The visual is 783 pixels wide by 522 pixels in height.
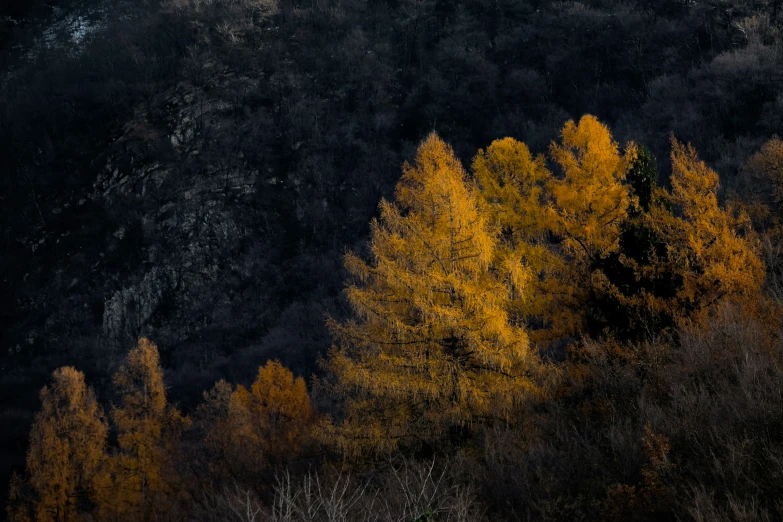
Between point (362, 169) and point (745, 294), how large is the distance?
49.2 metres

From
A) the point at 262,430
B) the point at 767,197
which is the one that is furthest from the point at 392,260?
the point at 767,197

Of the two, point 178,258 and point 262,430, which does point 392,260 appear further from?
point 178,258

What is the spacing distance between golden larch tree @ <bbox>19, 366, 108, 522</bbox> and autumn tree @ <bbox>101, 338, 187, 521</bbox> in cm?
105

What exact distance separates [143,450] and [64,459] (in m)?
3.22

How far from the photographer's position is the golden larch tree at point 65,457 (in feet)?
73.6

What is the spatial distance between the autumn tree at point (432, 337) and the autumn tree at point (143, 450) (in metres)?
13.6

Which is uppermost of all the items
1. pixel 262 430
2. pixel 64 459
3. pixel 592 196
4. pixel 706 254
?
pixel 592 196

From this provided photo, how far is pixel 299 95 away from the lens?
214 feet

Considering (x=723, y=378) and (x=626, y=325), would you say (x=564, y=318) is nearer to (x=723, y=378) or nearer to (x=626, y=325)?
(x=626, y=325)

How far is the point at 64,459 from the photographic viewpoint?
75.4 feet

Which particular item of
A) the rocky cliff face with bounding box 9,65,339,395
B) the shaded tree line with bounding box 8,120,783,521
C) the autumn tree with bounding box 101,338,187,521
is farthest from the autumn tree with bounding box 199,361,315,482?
the rocky cliff face with bounding box 9,65,339,395

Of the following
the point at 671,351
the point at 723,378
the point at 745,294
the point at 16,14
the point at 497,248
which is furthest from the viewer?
the point at 16,14

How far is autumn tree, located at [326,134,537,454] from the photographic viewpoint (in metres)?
9.60

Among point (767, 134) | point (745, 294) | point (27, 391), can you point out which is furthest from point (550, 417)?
point (27, 391)
